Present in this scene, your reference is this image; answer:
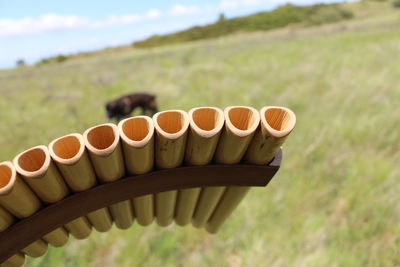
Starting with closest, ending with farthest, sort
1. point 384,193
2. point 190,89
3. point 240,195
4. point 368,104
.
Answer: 1. point 240,195
2. point 384,193
3. point 368,104
4. point 190,89

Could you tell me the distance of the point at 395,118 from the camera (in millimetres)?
3369

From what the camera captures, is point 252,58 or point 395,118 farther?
point 252,58

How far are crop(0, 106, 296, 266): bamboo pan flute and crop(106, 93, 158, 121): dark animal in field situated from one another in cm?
375

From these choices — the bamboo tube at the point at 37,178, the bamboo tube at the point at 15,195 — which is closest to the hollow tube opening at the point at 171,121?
the bamboo tube at the point at 37,178

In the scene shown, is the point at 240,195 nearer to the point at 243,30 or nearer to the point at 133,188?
the point at 133,188

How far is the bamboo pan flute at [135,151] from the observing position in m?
0.93

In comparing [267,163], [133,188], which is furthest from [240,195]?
[133,188]

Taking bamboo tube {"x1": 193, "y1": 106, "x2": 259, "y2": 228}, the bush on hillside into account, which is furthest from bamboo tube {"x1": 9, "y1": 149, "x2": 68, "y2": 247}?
the bush on hillside

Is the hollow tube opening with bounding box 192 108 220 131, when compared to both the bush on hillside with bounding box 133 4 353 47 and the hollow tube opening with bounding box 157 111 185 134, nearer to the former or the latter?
the hollow tube opening with bounding box 157 111 185 134

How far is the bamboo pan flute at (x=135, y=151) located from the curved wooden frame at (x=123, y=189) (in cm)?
3

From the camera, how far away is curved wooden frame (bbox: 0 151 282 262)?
106 centimetres

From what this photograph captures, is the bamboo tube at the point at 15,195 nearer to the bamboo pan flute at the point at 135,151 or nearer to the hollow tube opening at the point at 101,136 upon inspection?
the bamboo pan flute at the point at 135,151

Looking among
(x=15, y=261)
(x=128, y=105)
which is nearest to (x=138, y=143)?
(x=15, y=261)

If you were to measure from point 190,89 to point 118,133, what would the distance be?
18.5ft
